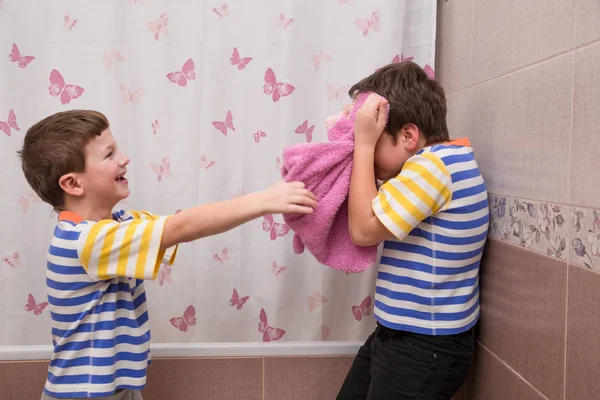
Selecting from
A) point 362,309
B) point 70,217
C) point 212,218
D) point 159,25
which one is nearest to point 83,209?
point 70,217

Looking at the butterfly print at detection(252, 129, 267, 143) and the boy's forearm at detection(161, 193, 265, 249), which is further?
the butterfly print at detection(252, 129, 267, 143)

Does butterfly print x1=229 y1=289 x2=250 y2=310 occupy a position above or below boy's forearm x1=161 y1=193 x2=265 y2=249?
below

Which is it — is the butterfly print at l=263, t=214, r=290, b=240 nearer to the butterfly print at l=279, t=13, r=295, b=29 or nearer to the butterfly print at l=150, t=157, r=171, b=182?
the butterfly print at l=150, t=157, r=171, b=182

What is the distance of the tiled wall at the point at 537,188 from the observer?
836 millimetres

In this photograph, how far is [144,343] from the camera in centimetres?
118

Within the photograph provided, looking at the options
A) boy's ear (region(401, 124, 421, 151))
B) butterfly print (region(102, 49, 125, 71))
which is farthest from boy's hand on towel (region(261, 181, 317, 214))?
butterfly print (region(102, 49, 125, 71))

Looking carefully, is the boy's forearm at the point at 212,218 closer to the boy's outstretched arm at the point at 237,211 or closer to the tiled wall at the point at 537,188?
the boy's outstretched arm at the point at 237,211

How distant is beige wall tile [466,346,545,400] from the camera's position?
1.04 m

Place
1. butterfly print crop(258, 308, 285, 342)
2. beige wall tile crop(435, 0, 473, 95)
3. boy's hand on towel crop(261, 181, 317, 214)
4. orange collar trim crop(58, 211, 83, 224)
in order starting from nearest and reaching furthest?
boy's hand on towel crop(261, 181, 317, 214) < orange collar trim crop(58, 211, 83, 224) < beige wall tile crop(435, 0, 473, 95) < butterfly print crop(258, 308, 285, 342)

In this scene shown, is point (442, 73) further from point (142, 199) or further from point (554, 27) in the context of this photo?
point (142, 199)

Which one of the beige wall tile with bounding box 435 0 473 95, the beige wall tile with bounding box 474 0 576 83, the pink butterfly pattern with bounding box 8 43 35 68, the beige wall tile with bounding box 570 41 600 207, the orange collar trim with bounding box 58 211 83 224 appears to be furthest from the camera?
the pink butterfly pattern with bounding box 8 43 35 68

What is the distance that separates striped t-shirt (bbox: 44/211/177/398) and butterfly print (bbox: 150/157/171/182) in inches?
14.0

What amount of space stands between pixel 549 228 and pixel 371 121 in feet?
1.22

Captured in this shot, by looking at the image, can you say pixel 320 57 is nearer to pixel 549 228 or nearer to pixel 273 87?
pixel 273 87
